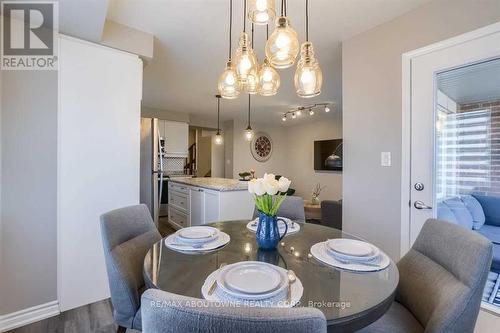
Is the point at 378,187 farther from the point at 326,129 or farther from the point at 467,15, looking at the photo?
the point at 326,129

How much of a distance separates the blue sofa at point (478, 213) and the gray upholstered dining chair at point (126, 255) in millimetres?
2117

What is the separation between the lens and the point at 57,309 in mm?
1905

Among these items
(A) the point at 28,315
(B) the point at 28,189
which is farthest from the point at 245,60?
(A) the point at 28,315

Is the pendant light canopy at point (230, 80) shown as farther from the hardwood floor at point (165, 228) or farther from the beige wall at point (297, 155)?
the beige wall at point (297, 155)

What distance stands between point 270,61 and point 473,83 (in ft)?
4.79

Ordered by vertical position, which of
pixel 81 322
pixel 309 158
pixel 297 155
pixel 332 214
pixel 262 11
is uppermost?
pixel 262 11

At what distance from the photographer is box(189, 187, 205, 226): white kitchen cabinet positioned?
348 centimetres

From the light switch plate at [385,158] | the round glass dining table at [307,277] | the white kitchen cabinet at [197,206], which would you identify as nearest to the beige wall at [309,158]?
the white kitchen cabinet at [197,206]

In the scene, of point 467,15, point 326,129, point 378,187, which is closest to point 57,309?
point 378,187

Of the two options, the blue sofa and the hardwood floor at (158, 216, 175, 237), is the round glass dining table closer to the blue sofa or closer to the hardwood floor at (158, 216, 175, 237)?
the blue sofa

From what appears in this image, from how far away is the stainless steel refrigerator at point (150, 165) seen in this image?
3.43m

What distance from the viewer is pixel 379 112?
7.04 feet

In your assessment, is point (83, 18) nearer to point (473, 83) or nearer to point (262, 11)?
point (262, 11)

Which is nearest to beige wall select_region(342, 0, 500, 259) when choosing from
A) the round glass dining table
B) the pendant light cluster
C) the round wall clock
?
the pendant light cluster
